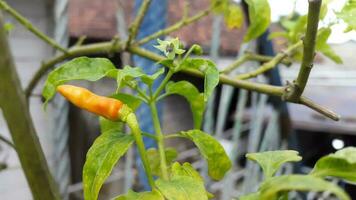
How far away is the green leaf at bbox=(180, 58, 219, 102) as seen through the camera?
0.27 metres

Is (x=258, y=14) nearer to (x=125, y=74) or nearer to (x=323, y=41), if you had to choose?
(x=323, y=41)

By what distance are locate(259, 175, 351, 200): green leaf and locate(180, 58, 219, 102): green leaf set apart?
0.25 ft

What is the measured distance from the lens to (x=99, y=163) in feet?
→ 0.90

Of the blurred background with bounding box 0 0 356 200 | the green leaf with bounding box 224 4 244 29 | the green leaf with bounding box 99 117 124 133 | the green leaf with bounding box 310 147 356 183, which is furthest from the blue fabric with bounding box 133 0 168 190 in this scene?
the green leaf with bounding box 310 147 356 183

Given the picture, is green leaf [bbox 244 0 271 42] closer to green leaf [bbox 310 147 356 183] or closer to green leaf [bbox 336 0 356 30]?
green leaf [bbox 336 0 356 30]

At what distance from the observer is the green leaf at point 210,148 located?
311 mm

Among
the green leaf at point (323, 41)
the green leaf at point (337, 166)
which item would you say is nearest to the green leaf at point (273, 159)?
the green leaf at point (337, 166)

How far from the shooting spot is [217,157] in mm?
321

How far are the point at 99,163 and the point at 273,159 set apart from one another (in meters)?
0.12

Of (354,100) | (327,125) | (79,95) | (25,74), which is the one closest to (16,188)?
(25,74)

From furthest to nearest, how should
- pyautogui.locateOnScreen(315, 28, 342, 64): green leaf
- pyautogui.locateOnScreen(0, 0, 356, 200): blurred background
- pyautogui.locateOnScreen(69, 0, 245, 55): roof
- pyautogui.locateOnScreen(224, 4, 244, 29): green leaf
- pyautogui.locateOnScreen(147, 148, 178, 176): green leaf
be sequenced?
pyautogui.locateOnScreen(69, 0, 245, 55): roof → pyautogui.locateOnScreen(0, 0, 356, 200): blurred background → pyautogui.locateOnScreen(224, 4, 244, 29): green leaf → pyautogui.locateOnScreen(315, 28, 342, 64): green leaf → pyautogui.locateOnScreen(147, 148, 178, 176): green leaf

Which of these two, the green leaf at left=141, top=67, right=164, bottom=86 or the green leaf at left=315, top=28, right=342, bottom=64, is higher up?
the green leaf at left=141, top=67, right=164, bottom=86

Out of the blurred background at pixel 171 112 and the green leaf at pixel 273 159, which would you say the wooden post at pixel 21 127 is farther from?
the blurred background at pixel 171 112

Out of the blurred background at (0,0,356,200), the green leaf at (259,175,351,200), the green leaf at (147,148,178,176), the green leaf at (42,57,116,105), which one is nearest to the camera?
the green leaf at (259,175,351,200)
